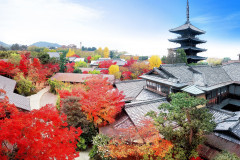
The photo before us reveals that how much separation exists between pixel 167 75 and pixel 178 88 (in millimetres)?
2788

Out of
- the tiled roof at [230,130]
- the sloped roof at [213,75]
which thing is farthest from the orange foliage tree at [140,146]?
the sloped roof at [213,75]

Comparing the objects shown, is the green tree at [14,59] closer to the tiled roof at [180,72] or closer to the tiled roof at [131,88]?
the tiled roof at [131,88]

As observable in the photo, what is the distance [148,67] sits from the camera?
44188mm

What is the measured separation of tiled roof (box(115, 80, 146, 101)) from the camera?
21.8 metres

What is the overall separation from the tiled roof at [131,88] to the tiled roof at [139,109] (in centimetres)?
484

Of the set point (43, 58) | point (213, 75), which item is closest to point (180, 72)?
point (213, 75)

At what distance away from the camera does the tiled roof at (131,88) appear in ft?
71.5

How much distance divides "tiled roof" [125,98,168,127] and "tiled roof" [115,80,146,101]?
15.9 feet

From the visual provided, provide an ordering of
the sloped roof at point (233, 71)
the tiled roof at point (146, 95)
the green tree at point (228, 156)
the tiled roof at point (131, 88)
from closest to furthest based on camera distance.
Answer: the green tree at point (228, 156)
the sloped roof at point (233, 71)
the tiled roof at point (146, 95)
the tiled roof at point (131, 88)

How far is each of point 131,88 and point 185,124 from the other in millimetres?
13905

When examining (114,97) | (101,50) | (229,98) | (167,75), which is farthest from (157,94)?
(101,50)

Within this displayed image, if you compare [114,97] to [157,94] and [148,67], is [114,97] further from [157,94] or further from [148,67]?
[148,67]

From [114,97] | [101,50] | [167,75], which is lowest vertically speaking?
[114,97]

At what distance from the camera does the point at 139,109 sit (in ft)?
50.1
